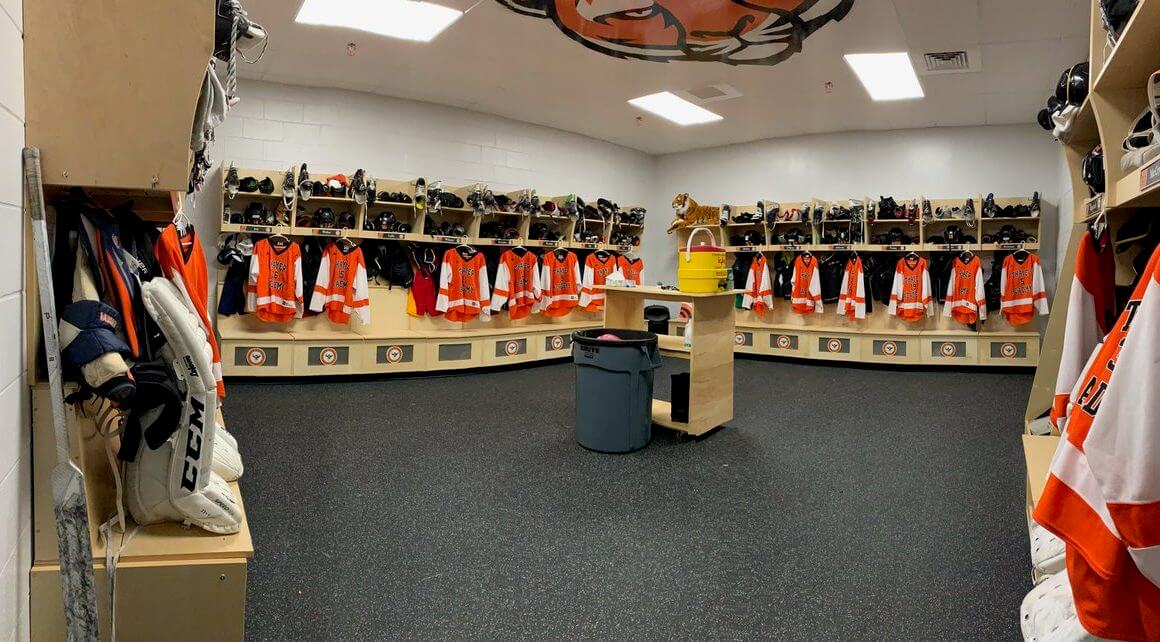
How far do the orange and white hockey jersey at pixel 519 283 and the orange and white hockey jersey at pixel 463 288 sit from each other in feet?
0.61

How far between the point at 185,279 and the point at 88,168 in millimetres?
844

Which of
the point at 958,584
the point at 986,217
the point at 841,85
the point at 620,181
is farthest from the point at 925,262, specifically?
the point at 958,584

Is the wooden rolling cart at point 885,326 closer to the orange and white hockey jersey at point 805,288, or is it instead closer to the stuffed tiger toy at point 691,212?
the orange and white hockey jersey at point 805,288

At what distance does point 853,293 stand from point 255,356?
6.42 meters

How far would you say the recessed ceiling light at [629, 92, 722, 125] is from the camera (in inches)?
251

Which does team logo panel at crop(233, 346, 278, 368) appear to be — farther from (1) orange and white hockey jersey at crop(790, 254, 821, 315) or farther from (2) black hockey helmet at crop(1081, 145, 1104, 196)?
(1) orange and white hockey jersey at crop(790, 254, 821, 315)

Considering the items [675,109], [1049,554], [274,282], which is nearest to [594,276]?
[675,109]

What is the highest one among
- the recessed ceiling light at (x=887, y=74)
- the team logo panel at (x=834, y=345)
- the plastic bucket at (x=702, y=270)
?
the recessed ceiling light at (x=887, y=74)

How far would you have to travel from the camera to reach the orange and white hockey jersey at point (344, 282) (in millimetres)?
5773

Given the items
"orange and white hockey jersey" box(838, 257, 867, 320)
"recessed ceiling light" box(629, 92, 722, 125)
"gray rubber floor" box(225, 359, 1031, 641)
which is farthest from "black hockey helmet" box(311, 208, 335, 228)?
"orange and white hockey jersey" box(838, 257, 867, 320)

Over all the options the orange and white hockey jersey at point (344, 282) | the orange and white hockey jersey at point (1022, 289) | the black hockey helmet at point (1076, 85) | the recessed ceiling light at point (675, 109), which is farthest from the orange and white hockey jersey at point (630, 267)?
the black hockey helmet at point (1076, 85)

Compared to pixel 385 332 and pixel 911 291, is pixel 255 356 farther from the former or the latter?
pixel 911 291

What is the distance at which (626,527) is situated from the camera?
8.50 ft

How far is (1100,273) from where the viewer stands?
179cm
